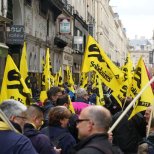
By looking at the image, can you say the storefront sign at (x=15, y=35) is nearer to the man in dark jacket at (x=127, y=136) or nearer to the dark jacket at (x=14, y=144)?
the man in dark jacket at (x=127, y=136)

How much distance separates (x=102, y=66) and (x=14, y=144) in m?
5.42

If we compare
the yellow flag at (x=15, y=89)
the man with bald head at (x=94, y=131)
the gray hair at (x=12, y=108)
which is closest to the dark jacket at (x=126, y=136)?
the yellow flag at (x=15, y=89)

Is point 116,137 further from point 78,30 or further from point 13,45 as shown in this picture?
point 78,30

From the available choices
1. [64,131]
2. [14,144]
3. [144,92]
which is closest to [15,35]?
[144,92]

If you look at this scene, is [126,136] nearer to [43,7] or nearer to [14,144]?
[14,144]

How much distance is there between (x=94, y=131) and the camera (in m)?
3.76

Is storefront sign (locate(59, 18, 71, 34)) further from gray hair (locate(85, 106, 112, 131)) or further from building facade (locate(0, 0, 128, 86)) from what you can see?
gray hair (locate(85, 106, 112, 131))

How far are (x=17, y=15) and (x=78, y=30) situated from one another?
83.9ft

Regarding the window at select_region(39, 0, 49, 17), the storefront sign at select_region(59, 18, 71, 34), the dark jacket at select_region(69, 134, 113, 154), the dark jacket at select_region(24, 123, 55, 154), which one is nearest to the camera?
the dark jacket at select_region(69, 134, 113, 154)

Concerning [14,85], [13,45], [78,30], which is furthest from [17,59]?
[78,30]

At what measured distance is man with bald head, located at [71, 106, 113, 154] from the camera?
11.8 ft

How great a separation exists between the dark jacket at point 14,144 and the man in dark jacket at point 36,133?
3.62 ft

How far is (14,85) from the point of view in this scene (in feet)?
22.5

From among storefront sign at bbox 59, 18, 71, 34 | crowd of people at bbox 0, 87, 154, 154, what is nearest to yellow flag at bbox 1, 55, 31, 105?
crowd of people at bbox 0, 87, 154, 154
